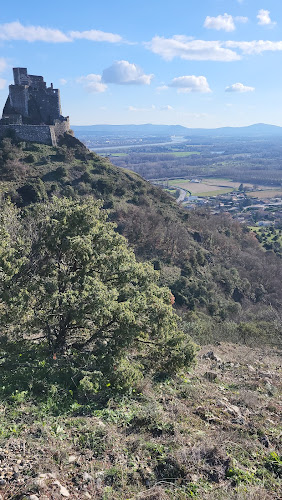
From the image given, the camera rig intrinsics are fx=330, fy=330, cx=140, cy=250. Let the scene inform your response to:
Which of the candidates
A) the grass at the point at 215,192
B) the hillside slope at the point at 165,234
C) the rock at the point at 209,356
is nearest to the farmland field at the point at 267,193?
the grass at the point at 215,192

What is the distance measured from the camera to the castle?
3991cm

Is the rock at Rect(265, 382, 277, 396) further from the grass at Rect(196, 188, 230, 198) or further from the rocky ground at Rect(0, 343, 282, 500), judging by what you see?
the grass at Rect(196, 188, 230, 198)

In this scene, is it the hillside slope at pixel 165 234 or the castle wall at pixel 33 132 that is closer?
the hillside slope at pixel 165 234

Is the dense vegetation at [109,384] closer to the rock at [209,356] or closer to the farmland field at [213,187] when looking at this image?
the rock at [209,356]

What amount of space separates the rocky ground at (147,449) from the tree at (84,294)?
1456mm

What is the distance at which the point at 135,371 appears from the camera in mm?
8062

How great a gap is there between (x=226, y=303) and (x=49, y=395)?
2548cm

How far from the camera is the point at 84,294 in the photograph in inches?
323

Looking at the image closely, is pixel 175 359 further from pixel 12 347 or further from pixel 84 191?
pixel 84 191

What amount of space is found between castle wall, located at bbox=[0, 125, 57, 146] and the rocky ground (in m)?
38.6

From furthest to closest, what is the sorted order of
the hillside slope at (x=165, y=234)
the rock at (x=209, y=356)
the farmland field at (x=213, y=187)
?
the farmland field at (x=213, y=187), the hillside slope at (x=165, y=234), the rock at (x=209, y=356)

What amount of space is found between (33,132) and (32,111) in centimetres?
366

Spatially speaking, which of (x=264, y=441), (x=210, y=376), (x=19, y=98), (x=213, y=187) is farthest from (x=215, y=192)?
(x=264, y=441)

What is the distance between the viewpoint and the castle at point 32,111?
39.9 meters
